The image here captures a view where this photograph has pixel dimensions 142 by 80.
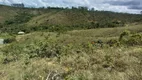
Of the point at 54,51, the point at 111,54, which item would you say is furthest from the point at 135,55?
the point at 54,51

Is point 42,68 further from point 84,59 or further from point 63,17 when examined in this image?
point 63,17

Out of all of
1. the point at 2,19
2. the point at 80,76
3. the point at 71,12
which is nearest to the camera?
the point at 80,76

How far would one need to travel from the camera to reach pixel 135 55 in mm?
5719

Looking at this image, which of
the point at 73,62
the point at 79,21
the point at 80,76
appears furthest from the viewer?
the point at 79,21

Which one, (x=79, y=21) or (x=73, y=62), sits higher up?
(x=73, y=62)

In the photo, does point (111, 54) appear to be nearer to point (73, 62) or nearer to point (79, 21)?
point (73, 62)

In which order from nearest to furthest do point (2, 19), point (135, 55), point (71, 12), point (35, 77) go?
point (35, 77)
point (135, 55)
point (71, 12)
point (2, 19)

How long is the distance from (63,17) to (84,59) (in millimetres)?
105552

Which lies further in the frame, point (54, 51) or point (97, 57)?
point (54, 51)

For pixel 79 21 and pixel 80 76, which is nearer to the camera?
pixel 80 76

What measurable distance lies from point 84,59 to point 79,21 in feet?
332

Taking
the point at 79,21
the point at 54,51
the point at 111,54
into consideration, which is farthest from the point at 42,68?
the point at 79,21

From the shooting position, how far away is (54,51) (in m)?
9.06

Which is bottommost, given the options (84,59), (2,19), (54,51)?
(2,19)
